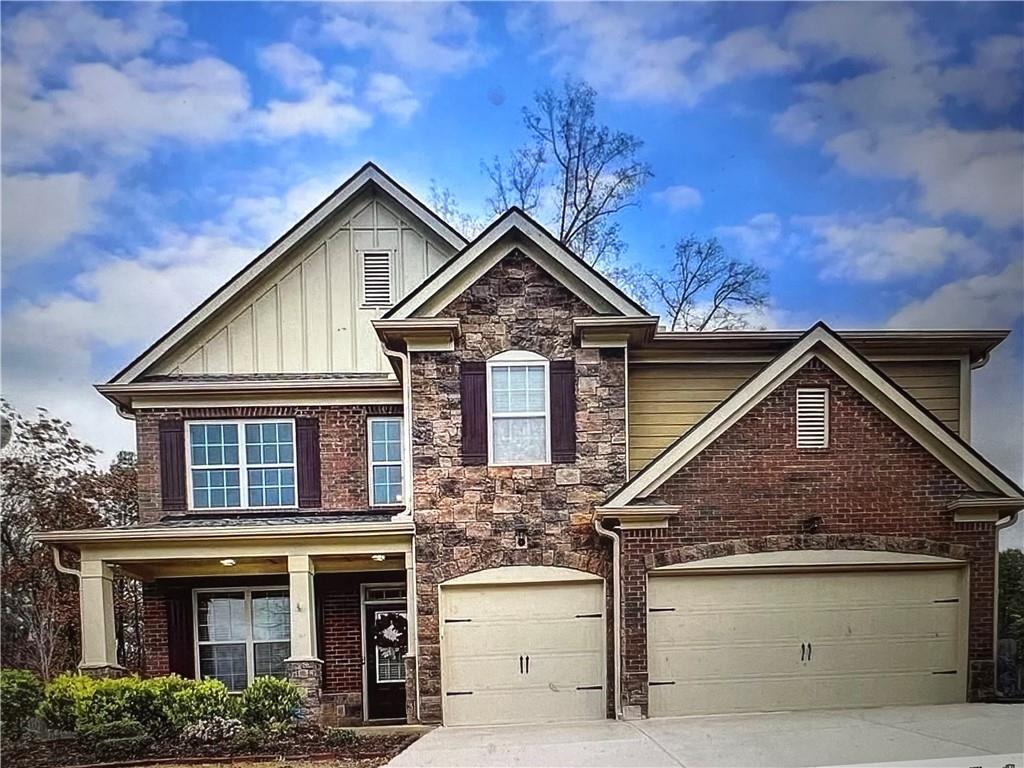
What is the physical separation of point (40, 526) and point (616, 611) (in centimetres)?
351

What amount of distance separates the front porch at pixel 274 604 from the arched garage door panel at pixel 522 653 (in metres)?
0.30

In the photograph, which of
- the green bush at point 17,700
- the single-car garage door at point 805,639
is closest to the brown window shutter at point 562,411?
the single-car garage door at point 805,639

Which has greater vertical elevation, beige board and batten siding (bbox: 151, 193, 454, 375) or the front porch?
beige board and batten siding (bbox: 151, 193, 454, 375)

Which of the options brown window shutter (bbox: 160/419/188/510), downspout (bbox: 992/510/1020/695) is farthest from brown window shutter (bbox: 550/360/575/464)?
downspout (bbox: 992/510/1020/695)

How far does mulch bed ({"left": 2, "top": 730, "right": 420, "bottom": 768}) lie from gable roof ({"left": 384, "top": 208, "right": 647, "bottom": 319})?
8.48 ft

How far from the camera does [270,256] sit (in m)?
3.86

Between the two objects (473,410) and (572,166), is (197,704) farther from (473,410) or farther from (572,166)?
(572,166)

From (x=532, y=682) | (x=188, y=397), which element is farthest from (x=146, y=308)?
(x=532, y=682)

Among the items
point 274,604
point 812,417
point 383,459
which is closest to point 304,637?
point 274,604

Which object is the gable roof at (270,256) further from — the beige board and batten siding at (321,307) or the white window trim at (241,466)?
the white window trim at (241,466)

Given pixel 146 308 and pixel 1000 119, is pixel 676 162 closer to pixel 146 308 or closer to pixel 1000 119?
pixel 1000 119

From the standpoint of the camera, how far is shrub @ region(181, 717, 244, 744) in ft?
10.9

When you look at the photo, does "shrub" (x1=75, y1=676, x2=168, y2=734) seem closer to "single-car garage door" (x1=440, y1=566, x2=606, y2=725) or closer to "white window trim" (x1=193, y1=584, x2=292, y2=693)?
"white window trim" (x1=193, y1=584, x2=292, y2=693)

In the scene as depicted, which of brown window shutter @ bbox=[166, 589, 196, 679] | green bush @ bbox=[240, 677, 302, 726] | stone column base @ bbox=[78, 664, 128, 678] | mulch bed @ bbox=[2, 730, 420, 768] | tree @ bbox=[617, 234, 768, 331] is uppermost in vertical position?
tree @ bbox=[617, 234, 768, 331]
